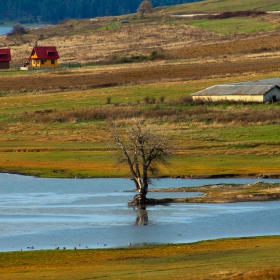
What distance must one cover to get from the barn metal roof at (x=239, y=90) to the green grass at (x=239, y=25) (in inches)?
3256

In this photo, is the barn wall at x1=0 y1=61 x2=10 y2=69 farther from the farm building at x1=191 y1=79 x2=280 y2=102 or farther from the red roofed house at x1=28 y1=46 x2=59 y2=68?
the farm building at x1=191 y1=79 x2=280 y2=102

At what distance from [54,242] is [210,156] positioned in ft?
82.3

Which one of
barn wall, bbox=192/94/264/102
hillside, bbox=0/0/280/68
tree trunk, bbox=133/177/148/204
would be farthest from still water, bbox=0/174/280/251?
hillside, bbox=0/0/280/68

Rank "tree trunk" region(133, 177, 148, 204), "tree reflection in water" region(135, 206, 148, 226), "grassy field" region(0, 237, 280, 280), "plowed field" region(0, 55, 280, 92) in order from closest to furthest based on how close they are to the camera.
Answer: "grassy field" region(0, 237, 280, 280) → "tree reflection in water" region(135, 206, 148, 226) → "tree trunk" region(133, 177, 148, 204) → "plowed field" region(0, 55, 280, 92)

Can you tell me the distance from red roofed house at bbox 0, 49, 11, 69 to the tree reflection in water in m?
103

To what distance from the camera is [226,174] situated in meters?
57.3

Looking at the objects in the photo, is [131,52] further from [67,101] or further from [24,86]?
[67,101]

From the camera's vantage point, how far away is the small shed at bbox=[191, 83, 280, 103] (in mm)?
88188

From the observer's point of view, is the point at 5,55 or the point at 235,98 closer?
the point at 235,98

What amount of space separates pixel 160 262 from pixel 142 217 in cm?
1237

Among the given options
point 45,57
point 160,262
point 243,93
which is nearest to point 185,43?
point 45,57

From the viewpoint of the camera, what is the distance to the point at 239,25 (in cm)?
18762

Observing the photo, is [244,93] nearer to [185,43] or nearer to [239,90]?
[239,90]

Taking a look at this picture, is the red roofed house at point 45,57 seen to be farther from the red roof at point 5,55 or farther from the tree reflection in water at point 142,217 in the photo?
the tree reflection in water at point 142,217
